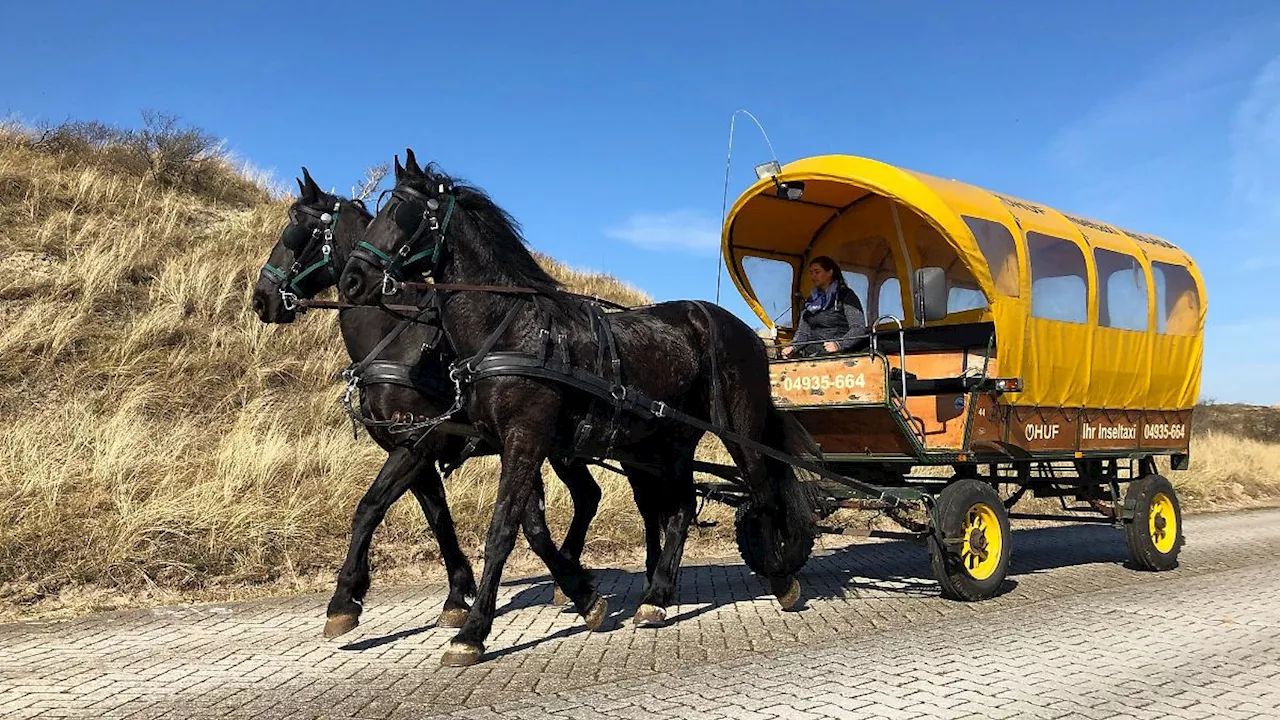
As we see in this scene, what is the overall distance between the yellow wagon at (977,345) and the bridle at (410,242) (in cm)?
309

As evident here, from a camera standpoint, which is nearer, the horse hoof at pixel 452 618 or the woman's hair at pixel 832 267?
the horse hoof at pixel 452 618

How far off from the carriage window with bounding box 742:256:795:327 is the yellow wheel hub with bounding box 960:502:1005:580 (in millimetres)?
2643

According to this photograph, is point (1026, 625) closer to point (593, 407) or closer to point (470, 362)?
point (593, 407)

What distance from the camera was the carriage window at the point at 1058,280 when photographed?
7.07 m

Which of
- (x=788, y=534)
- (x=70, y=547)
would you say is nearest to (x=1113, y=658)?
(x=788, y=534)

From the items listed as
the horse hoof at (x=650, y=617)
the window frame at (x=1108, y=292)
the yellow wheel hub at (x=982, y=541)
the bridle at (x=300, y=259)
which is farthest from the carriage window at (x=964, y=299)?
the bridle at (x=300, y=259)

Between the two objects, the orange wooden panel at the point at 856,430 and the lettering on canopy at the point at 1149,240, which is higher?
the lettering on canopy at the point at 1149,240

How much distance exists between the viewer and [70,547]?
21.7ft

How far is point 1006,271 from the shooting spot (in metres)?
6.73

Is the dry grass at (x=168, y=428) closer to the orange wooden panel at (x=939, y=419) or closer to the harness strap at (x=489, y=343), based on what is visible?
the orange wooden panel at (x=939, y=419)

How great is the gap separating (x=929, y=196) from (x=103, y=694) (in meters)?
5.57

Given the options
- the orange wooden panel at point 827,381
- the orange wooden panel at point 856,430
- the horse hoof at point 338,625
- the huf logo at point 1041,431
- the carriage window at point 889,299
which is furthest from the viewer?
the carriage window at point 889,299

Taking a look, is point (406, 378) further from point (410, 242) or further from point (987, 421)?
point (987, 421)

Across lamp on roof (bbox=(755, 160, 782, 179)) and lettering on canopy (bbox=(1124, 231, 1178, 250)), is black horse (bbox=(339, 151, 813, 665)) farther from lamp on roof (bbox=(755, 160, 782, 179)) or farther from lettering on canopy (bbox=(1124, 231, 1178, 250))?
lettering on canopy (bbox=(1124, 231, 1178, 250))
